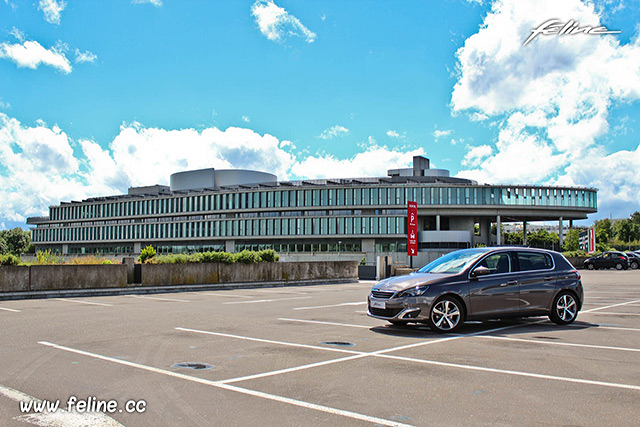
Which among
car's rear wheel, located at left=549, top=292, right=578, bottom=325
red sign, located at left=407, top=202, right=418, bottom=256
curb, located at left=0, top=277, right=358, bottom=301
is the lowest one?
curb, located at left=0, top=277, right=358, bottom=301

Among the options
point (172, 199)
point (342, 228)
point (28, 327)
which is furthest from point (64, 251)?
point (28, 327)

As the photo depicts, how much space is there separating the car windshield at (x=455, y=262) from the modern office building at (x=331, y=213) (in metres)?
64.6

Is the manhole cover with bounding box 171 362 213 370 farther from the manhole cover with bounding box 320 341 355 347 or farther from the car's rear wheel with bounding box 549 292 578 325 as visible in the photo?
the car's rear wheel with bounding box 549 292 578 325

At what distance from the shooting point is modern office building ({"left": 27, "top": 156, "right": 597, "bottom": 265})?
3334 inches

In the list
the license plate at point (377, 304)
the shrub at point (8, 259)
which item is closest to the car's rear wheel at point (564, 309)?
the license plate at point (377, 304)

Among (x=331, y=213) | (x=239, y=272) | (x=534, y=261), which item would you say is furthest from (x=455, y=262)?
(x=331, y=213)

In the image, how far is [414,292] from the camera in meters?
9.92

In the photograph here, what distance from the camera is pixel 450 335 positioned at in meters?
9.86

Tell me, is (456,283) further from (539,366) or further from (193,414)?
(193,414)

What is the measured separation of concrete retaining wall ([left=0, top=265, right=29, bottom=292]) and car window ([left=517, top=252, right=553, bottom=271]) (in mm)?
16954

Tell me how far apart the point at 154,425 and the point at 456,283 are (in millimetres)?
6675

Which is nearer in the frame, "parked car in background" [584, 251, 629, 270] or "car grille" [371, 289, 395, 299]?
"car grille" [371, 289, 395, 299]

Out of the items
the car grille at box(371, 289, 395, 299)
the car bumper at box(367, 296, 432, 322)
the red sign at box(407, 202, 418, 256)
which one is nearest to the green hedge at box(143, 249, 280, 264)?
the red sign at box(407, 202, 418, 256)

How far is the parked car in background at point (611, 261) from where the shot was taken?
1907 inches
